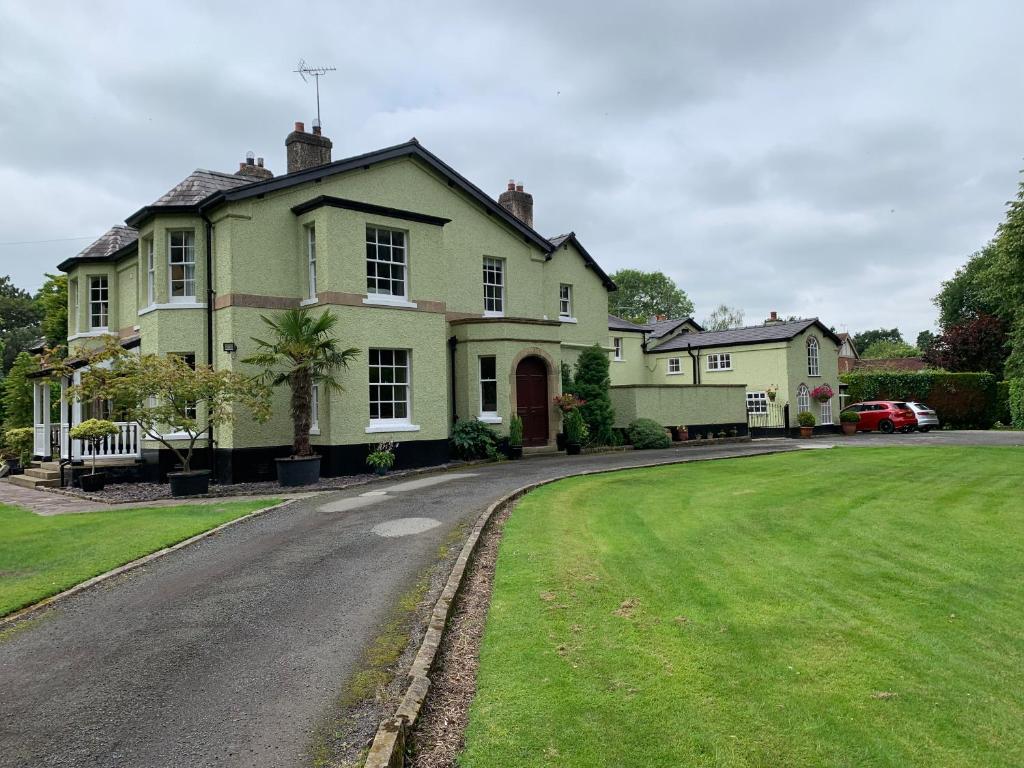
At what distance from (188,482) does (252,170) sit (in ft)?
39.0

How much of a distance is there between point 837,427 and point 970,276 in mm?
38988

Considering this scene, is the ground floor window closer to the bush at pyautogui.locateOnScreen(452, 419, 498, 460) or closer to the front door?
the bush at pyautogui.locateOnScreen(452, 419, 498, 460)

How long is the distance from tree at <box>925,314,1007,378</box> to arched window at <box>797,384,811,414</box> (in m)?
18.6

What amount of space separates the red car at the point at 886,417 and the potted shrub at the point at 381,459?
90.4 ft

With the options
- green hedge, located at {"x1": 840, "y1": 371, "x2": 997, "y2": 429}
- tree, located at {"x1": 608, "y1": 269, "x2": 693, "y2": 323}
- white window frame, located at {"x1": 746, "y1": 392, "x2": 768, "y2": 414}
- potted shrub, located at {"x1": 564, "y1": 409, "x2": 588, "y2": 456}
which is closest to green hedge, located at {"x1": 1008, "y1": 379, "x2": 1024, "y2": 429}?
white window frame, located at {"x1": 746, "y1": 392, "x2": 768, "y2": 414}

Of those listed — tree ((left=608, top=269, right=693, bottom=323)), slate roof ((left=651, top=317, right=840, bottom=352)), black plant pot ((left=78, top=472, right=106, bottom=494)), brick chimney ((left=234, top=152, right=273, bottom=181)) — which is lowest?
black plant pot ((left=78, top=472, right=106, bottom=494))

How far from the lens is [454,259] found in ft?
73.4

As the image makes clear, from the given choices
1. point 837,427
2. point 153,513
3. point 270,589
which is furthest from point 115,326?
point 837,427

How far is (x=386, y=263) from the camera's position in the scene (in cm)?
1873

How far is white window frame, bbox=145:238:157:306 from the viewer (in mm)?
18688

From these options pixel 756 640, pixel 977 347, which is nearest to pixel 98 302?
pixel 756 640

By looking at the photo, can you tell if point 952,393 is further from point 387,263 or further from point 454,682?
point 454,682

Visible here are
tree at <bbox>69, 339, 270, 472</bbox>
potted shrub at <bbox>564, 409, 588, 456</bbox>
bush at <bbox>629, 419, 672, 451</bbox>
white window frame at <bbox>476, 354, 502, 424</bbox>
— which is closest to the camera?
tree at <bbox>69, 339, 270, 472</bbox>

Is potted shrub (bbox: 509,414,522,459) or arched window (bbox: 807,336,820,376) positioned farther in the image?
arched window (bbox: 807,336,820,376)
